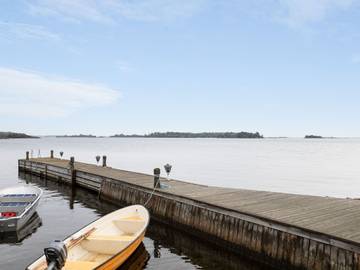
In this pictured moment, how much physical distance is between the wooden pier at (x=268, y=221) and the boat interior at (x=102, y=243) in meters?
2.40

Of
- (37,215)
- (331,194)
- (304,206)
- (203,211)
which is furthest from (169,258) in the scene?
(331,194)

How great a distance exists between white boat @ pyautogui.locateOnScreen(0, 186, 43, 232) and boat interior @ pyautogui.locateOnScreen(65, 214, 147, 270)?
174 inches

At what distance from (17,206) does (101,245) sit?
806 centimetres

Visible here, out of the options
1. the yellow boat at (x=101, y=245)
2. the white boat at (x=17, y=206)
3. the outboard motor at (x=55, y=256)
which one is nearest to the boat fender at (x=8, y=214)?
the white boat at (x=17, y=206)

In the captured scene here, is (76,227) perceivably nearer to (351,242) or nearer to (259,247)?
(259,247)

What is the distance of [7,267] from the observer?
1162 cm

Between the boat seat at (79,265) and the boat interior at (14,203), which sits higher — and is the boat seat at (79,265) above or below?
above

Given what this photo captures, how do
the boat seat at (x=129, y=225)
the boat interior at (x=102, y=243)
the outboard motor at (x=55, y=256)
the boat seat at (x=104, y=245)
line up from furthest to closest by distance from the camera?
the boat seat at (x=129, y=225), the boat seat at (x=104, y=245), the boat interior at (x=102, y=243), the outboard motor at (x=55, y=256)

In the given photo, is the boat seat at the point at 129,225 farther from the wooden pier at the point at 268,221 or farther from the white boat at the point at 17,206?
the white boat at the point at 17,206

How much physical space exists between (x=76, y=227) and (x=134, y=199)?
3242 millimetres

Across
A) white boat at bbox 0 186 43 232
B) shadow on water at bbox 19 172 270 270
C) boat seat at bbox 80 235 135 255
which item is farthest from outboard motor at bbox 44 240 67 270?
white boat at bbox 0 186 43 232

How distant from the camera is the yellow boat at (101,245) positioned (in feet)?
24.0

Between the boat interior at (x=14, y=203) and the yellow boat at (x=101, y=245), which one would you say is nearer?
the yellow boat at (x=101, y=245)

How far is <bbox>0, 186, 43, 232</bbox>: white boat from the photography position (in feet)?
47.6
